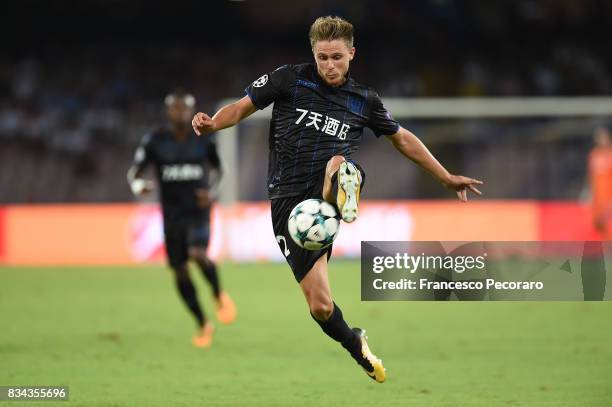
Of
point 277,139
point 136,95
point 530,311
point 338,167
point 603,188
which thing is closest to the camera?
point 338,167

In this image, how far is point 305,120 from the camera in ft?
19.3

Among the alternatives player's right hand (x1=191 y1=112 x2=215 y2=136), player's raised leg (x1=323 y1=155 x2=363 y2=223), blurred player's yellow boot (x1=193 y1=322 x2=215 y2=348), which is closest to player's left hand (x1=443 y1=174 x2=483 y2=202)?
player's raised leg (x1=323 y1=155 x2=363 y2=223)

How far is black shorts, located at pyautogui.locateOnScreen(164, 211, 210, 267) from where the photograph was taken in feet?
30.9

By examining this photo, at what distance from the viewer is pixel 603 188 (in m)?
18.3

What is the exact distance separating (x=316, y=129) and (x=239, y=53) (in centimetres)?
2208

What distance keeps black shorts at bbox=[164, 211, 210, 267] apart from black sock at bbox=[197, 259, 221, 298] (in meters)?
0.16

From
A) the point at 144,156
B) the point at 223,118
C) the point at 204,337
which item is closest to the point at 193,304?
the point at 204,337

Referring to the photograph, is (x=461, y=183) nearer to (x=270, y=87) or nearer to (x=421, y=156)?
(x=421, y=156)

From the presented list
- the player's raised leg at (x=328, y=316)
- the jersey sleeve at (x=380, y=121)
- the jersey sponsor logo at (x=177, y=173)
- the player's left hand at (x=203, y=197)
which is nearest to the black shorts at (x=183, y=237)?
the player's left hand at (x=203, y=197)

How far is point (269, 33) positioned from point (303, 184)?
2240 cm

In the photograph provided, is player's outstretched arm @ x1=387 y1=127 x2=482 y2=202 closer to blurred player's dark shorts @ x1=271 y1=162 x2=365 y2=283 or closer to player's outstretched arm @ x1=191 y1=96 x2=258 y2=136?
blurred player's dark shorts @ x1=271 y1=162 x2=365 y2=283

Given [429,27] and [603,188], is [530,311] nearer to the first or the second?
[603,188]

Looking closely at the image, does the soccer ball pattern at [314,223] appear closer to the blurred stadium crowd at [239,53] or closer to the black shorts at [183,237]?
the black shorts at [183,237]

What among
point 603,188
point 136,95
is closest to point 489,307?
point 603,188
